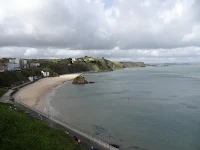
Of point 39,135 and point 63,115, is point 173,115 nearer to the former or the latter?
point 63,115

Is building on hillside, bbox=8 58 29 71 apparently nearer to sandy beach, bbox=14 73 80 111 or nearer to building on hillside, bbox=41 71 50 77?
building on hillside, bbox=41 71 50 77

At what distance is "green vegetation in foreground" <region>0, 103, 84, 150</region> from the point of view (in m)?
20.3

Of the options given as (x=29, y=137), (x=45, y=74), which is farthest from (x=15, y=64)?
(x=29, y=137)

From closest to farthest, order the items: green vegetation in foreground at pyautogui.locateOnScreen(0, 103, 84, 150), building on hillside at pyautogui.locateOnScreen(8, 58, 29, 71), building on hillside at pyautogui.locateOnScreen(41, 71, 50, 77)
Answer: green vegetation in foreground at pyautogui.locateOnScreen(0, 103, 84, 150), building on hillside at pyautogui.locateOnScreen(8, 58, 29, 71), building on hillside at pyautogui.locateOnScreen(41, 71, 50, 77)

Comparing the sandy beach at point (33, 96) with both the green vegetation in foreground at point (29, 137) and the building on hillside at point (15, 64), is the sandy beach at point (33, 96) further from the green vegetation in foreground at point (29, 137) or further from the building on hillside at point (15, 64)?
the building on hillside at point (15, 64)

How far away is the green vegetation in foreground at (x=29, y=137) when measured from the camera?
20.3 m

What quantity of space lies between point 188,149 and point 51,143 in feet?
62.1

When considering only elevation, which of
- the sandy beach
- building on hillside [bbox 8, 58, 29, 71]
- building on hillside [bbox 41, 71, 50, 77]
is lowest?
the sandy beach

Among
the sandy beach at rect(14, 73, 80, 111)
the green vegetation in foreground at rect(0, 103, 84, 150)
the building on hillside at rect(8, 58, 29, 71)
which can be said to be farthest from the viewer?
the building on hillside at rect(8, 58, 29, 71)

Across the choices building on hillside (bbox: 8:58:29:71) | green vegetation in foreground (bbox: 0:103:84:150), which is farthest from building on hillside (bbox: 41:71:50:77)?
green vegetation in foreground (bbox: 0:103:84:150)

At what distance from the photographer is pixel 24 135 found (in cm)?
2269

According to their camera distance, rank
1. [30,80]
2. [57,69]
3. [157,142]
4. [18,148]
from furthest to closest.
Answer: [57,69], [30,80], [157,142], [18,148]

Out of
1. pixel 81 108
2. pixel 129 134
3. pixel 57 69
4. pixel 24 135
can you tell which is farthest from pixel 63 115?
pixel 57 69

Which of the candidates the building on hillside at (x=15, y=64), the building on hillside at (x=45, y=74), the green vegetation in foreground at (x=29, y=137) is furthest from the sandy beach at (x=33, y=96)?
the building on hillside at (x=45, y=74)
